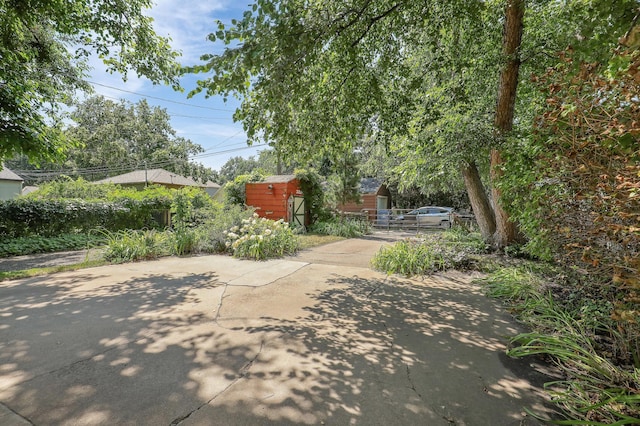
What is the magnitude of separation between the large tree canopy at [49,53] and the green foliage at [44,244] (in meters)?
2.62

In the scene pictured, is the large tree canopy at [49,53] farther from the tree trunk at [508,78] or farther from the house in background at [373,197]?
the house in background at [373,197]

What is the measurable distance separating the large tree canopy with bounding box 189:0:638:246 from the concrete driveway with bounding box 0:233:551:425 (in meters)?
2.59

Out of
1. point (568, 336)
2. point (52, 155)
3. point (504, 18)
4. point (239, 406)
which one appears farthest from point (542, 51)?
point (52, 155)

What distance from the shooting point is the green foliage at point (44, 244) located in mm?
7086

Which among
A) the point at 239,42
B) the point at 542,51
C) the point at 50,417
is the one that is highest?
the point at 542,51

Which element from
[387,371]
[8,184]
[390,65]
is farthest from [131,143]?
[387,371]

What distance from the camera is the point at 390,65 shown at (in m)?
5.09

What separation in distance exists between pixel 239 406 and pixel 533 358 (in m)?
2.50

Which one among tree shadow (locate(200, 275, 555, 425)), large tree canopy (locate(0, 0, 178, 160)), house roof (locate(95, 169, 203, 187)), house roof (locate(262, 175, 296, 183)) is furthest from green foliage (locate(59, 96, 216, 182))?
tree shadow (locate(200, 275, 555, 425))

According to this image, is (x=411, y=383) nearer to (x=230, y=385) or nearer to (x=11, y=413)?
(x=230, y=385)

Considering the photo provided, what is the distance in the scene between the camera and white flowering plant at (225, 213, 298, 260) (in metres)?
6.77

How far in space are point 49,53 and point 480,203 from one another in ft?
39.3

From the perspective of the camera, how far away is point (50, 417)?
1640 millimetres

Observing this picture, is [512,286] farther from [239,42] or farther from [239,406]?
[239,42]
